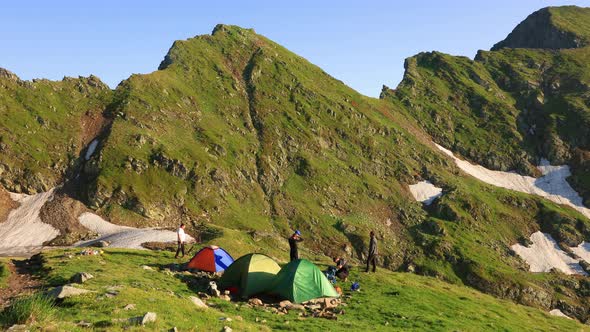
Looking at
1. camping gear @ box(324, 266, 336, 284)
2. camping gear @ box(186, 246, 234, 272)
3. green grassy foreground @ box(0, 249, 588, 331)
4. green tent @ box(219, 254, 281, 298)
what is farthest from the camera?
camping gear @ box(324, 266, 336, 284)

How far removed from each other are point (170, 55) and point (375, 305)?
119612 millimetres

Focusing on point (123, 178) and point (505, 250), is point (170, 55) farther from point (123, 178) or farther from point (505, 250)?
point (505, 250)

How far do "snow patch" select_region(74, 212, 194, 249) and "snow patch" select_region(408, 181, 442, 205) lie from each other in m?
73.2

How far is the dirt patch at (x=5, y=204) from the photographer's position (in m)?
74.6

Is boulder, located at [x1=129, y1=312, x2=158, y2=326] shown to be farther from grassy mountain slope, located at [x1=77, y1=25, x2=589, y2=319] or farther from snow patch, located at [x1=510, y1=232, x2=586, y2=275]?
snow patch, located at [x1=510, y1=232, x2=586, y2=275]

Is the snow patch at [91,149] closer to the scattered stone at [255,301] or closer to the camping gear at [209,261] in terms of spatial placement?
the camping gear at [209,261]

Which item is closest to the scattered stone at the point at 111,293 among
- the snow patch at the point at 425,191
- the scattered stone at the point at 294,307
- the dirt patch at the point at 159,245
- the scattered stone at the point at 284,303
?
the scattered stone at the point at 284,303

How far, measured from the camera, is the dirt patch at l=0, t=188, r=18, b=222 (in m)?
74.6

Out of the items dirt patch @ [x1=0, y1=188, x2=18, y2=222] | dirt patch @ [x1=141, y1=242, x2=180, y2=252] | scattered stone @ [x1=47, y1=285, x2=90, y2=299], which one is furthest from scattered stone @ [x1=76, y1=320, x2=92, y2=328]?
dirt patch @ [x1=0, y1=188, x2=18, y2=222]

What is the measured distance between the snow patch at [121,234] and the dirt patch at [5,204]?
1274cm

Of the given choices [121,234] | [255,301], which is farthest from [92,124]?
[255,301]

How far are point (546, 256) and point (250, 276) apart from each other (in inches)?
4211

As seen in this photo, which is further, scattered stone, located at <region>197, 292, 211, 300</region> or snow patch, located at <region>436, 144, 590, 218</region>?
snow patch, located at <region>436, 144, 590, 218</region>

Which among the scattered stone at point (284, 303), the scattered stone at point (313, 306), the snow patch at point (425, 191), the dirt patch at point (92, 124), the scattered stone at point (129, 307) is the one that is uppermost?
the dirt patch at point (92, 124)
